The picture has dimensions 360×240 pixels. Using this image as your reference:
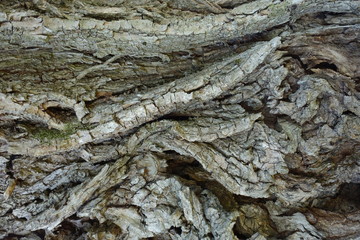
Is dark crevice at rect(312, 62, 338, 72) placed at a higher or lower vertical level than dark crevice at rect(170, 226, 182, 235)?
higher

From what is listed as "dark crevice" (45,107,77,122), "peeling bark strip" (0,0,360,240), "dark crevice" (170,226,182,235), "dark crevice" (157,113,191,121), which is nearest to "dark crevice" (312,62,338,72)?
"peeling bark strip" (0,0,360,240)

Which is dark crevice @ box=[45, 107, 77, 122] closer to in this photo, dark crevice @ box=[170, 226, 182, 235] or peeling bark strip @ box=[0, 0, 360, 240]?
peeling bark strip @ box=[0, 0, 360, 240]

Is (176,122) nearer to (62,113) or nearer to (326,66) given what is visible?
(62,113)

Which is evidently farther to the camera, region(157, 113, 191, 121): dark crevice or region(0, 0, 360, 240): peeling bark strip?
region(157, 113, 191, 121): dark crevice

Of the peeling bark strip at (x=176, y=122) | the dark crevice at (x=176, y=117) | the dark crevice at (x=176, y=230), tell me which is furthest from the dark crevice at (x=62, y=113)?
the dark crevice at (x=176, y=230)

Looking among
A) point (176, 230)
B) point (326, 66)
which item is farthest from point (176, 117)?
point (326, 66)

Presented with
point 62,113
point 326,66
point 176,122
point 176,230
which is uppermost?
point 326,66

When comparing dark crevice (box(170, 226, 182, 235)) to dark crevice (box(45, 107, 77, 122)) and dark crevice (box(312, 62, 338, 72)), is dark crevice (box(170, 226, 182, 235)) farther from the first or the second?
dark crevice (box(312, 62, 338, 72))

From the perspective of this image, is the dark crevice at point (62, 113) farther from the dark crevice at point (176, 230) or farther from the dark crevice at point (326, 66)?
the dark crevice at point (326, 66)

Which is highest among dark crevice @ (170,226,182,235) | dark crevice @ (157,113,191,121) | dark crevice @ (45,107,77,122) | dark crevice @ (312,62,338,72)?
dark crevice @ (312,62,338,72)

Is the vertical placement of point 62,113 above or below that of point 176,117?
below
